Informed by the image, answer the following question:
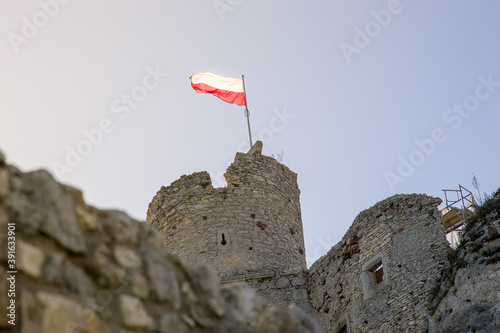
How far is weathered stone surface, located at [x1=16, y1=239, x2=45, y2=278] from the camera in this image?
2.68 m

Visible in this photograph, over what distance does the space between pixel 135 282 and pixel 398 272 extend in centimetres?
806

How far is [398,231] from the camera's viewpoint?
1071cm

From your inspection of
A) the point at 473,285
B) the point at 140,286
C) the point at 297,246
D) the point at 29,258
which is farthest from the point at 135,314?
the point at 297,246

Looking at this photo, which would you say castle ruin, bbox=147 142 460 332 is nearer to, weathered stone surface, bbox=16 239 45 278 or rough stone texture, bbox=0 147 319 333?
rough stone texture, bbox=0 147 319 333

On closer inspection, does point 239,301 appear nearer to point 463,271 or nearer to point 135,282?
point 135,282

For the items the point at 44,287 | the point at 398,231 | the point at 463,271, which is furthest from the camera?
the point at 398,231

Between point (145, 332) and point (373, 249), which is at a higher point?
point (373, 249)

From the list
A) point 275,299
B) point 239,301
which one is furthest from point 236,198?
point 239,301

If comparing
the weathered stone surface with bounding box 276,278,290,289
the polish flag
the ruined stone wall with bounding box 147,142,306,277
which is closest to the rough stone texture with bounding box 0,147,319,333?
the weathered stone surface with bounding box 276,278,290,289

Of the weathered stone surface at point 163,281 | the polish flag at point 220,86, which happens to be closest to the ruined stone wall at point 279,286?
the polish flag at point 220,86

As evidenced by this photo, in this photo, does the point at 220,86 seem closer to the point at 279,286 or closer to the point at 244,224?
the point at 244,224

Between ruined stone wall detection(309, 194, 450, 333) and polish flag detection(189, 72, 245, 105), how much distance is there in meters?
6.35

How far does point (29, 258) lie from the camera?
2719mm

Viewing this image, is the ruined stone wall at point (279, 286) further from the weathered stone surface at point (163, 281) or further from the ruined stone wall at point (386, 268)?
the weathered stone surface at point (163, 281)
